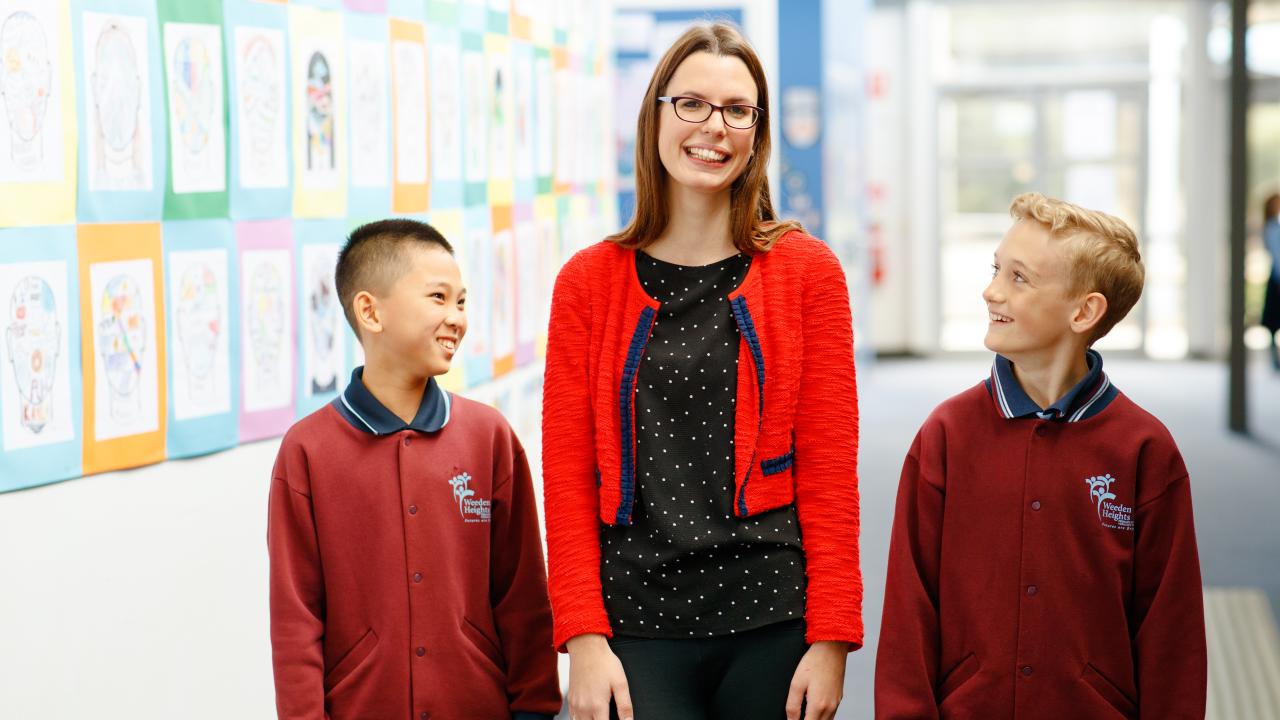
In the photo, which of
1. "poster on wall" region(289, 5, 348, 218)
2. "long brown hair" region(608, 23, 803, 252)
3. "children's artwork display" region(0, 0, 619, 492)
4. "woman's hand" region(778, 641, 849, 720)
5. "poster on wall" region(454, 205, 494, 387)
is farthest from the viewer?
"poster on wall" region(454, 205, 494, 387)

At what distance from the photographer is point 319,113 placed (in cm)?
271

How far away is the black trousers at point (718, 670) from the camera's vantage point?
5.68ft

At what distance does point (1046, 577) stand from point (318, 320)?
1523mm

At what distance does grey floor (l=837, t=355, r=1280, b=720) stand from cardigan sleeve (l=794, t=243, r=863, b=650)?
2.06 metres

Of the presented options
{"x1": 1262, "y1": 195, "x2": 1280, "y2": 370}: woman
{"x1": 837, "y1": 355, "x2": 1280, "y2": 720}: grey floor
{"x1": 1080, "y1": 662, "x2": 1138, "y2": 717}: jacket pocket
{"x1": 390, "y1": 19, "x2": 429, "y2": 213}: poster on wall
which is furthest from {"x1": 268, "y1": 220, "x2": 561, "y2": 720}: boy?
{"x1": 1262, "y1": 195, "x2": 1280, "y2": 370}: woman

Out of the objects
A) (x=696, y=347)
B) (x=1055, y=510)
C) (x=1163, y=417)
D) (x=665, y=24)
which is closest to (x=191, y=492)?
(x=696, y=347)

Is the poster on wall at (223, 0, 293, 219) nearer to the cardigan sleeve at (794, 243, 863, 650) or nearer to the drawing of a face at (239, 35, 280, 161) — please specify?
the drawing of a face at (239, 35, 280, 161)

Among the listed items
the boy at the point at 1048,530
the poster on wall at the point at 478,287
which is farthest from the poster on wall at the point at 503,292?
the boy at the point at 1048,530

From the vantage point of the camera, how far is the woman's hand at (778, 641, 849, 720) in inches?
68.0

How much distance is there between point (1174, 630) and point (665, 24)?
14.6 feet

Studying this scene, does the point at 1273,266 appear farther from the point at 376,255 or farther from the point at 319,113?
the point at 376,255

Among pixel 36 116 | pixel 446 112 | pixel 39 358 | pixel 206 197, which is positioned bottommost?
pixel 39 358

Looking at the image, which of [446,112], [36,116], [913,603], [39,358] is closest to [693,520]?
[913,603]

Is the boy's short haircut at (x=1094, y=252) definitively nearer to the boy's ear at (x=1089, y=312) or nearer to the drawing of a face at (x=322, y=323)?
the boy's ear at (x=1089, y=312)
